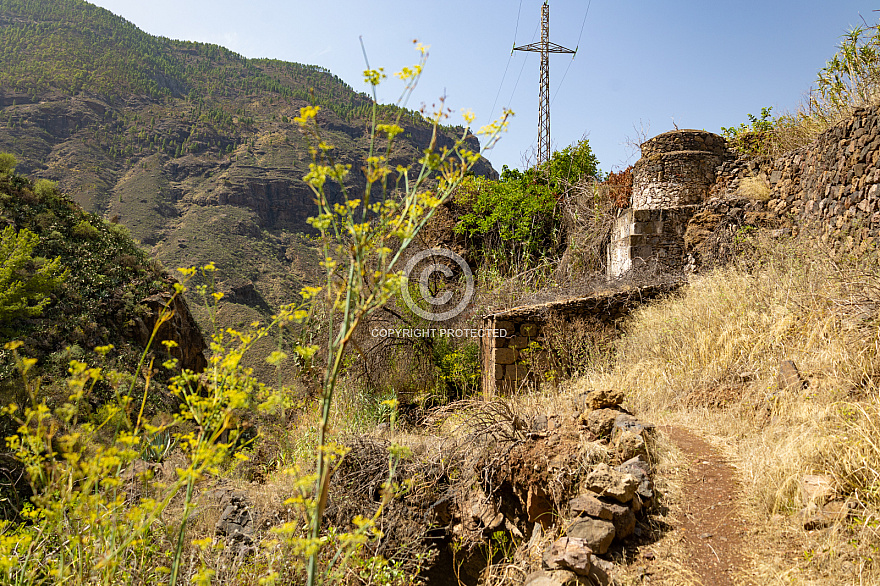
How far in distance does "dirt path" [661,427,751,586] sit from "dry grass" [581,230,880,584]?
14cm

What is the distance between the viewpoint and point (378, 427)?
5.89 meters

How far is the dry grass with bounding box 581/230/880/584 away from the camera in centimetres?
288

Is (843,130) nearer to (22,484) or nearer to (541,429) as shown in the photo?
(541,429)

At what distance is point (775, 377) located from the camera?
4504 mm

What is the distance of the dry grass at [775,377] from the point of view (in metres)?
2.88

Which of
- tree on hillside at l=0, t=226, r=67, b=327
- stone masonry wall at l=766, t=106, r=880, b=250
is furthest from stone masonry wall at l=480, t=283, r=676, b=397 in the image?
tree on hillside at l=0, t=226, r=67, b=327

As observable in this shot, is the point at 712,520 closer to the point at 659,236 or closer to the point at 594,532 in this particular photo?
the point at 594,532

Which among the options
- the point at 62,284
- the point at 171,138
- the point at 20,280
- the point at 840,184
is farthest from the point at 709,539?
the point at 171,138

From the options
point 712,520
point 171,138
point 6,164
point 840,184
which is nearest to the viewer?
point 712,520

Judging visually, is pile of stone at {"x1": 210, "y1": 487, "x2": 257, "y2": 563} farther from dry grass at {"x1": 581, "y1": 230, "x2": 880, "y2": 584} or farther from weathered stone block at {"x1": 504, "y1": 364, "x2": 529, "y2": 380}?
weathered stone block at {"x1": 504, "y1": 364, "x2": 529, "y2": 380}

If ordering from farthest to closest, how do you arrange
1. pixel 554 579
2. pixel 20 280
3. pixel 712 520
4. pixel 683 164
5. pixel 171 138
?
pixel 171 138 < pixel 20 280 < pixel 683 164 < pixel 712 520 < pixel 554 579

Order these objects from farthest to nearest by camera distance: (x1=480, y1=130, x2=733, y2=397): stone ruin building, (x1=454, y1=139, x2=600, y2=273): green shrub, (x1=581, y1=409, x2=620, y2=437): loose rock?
(x1=454, y1=139, x2=600, y2=273): green shrub → (x1=480, y1=130, x2=733, y2=397): stone ruin building → (x1=581, y1=409, x2=620, y2=437): loose rock

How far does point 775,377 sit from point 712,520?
1979 mm

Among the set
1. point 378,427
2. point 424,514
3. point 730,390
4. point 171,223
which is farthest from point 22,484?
point 171,223
